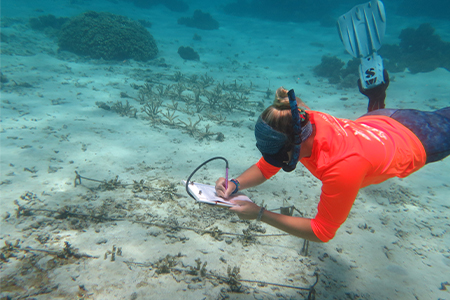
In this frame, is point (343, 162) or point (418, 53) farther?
point (418, 53)

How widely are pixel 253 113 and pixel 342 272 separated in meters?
4.89

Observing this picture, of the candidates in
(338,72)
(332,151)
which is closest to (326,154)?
(332,151)

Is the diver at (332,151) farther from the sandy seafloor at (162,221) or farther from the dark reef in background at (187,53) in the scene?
the dark reef in background at (187,53)

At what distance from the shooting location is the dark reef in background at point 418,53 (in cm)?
1084

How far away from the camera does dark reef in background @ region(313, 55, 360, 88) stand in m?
9.91

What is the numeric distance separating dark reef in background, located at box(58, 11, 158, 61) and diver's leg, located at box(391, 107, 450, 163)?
40.3 feet

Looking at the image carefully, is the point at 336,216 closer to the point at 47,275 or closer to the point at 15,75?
the point at 47,275

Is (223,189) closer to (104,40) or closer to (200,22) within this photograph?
(104,40)

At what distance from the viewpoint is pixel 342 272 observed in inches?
90.8

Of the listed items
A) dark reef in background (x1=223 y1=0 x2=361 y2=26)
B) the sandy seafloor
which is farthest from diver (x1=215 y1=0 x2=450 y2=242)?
dark reef in background (x1=223 y1=0 x2=361 y2=26)

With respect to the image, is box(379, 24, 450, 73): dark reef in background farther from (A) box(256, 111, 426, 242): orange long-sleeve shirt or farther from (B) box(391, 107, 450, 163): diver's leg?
(A) box(256, 111, 426, 242): orange long-sleeve shirt

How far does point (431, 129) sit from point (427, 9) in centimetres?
3260

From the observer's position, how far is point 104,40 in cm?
1101

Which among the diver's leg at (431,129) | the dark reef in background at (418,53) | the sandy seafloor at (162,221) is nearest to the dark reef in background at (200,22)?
the dark reef in background at (418,53)
